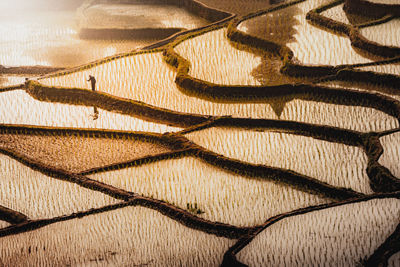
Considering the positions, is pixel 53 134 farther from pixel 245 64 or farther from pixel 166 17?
pixel 166 17

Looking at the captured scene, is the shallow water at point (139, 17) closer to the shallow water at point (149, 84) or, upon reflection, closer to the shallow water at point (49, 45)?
the shallow water at point (49, 45)

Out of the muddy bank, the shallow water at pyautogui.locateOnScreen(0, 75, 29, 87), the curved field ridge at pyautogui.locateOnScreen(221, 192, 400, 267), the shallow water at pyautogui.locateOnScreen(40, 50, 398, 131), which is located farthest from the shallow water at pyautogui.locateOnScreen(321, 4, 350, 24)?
the shallow water at pyautogui.locateOnScreen(0, 75, 29, 87)

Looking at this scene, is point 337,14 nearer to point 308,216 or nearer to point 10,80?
point 308,216

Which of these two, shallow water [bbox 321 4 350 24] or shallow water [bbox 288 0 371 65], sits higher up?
shallow water [bbox 321 4 350 24]

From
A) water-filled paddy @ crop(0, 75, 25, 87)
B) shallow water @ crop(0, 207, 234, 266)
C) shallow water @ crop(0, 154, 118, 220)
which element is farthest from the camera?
water-filled paddy @ crop(0, 75, 25, 87)

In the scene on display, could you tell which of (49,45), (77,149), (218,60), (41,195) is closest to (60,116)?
(77,149)

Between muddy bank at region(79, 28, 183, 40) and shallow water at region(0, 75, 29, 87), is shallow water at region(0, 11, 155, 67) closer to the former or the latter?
muddy bank at region(79, 28, 183, 40)

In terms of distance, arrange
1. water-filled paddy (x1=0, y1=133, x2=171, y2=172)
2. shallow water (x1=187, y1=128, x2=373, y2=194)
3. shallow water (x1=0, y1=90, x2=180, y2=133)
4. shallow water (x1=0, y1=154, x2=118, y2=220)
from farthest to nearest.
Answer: shallow water (x1=0, y1=90, x2=180, y2=133), water-filled paddy (x1=0, y1=133, x2=171, y2=172), shallow water (x1=187, y1=128, x2=373, y2=194), shallow water (x1=0, y1=154, x2=118, y2=220)

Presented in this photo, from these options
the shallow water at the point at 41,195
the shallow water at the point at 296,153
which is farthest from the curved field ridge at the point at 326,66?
the shallow water at the point at 41,195
